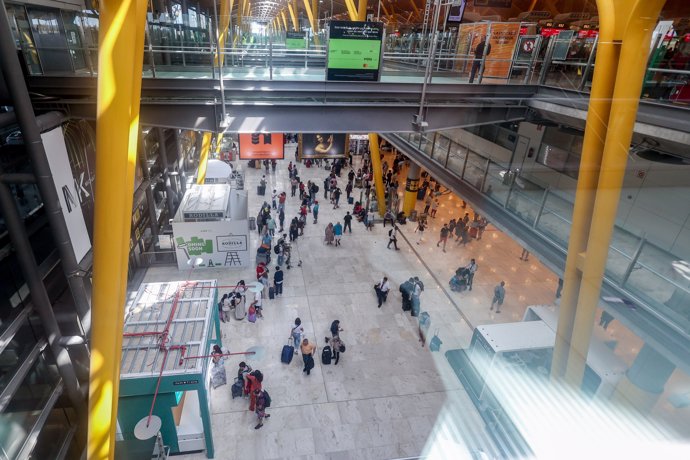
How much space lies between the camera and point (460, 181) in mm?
13461

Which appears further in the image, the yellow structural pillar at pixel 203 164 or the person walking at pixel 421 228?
the yellow structural pillar at pixel 203 164

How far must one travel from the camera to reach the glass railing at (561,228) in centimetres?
533

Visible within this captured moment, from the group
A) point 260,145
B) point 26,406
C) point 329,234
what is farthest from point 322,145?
point 26,406

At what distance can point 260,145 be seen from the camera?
44.2 ft

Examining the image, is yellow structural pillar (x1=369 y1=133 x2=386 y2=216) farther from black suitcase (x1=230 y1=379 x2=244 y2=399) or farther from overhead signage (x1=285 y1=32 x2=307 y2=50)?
black suitcase (x1=230 y1=379 x2=244 y2=399)

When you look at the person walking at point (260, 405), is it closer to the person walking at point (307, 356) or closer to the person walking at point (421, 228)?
the person walking at point (307, 356)

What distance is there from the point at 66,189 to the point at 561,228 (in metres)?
10.0

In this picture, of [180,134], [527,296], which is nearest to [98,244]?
[527,296]

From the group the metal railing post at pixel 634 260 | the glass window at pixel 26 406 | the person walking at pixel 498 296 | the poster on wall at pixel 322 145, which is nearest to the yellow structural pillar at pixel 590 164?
the metal railing post at pixel 634 260

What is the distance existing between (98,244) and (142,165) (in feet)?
31.5

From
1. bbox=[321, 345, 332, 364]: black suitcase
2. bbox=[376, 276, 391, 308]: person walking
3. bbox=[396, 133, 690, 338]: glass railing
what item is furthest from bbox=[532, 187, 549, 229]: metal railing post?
bbox=[321, 345, 332, 364]: black suitcase

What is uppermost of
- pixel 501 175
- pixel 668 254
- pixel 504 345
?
pixel 668 254

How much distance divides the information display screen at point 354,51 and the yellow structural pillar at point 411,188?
1052cm

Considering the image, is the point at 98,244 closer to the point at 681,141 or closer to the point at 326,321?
the point at 326,321
